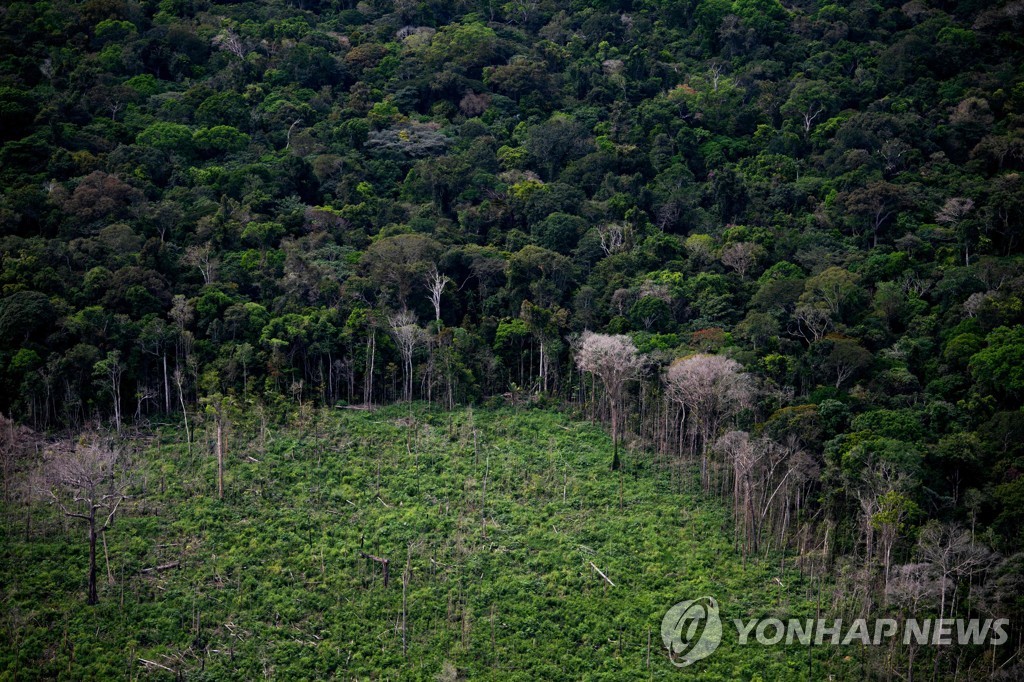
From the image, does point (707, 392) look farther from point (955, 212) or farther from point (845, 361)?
point (955, 212)

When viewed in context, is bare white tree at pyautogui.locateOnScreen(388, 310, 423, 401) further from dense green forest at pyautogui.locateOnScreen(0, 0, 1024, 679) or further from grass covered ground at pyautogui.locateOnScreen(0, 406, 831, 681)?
grass covered ground at pyautogui.locateOnScreen(0, 406, 831, 681)

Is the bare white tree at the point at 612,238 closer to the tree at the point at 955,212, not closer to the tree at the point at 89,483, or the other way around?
the tree at the point at 955,212

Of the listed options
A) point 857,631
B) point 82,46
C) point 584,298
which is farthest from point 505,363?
point 82,46

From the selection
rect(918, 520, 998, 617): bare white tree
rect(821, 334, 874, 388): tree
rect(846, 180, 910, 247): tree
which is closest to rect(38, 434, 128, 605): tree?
rect(918, 520, 998, 617): bare white tree

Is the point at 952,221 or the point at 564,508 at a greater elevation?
the point at 952,221

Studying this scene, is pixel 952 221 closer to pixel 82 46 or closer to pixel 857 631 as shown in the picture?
pixel 857 631

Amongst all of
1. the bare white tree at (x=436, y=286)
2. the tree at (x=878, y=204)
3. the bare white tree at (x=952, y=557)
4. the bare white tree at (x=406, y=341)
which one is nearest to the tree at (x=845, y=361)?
the bare white tree at (x=952, y=557)
